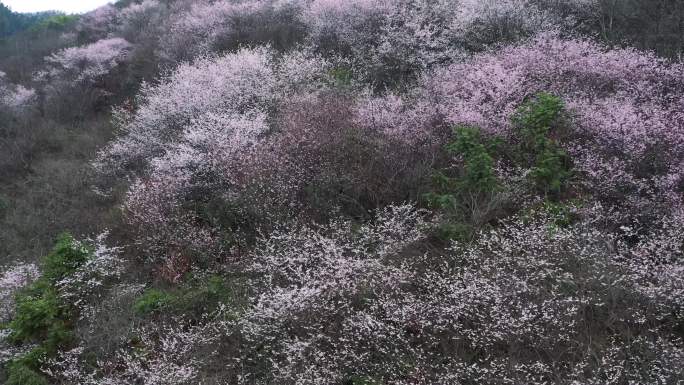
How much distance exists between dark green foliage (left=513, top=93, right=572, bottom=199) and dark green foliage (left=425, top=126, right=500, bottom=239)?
2.16 feet

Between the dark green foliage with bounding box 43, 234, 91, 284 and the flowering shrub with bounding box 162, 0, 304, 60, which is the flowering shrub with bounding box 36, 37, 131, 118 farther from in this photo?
the dark green foliage with bounding box 43, 234, 91, 284

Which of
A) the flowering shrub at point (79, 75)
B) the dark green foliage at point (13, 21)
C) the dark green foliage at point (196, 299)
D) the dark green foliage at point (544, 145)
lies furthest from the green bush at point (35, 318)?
the dark green foliage at point (13, 21)

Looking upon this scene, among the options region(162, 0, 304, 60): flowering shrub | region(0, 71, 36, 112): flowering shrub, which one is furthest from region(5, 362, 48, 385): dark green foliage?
region(0, 71, 36, 112): flowering shrub

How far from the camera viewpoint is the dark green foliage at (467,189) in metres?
7.08

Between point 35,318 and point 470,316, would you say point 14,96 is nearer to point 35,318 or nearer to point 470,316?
point 35,318

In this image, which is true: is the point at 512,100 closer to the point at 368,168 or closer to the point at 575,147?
the point at 575,147

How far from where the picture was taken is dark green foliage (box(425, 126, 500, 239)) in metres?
7.08

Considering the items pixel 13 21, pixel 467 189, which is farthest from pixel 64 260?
pixel 13 21

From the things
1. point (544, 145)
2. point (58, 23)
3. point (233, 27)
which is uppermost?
point (58, 23)

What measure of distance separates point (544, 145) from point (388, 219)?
3133 millimetres

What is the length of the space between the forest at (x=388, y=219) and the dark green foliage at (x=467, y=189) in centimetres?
4

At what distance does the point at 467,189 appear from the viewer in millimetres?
7840

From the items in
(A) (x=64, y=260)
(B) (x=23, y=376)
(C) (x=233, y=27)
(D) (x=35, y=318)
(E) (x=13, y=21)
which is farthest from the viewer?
(E) (x=13, y=21)

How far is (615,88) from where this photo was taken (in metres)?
9.63
